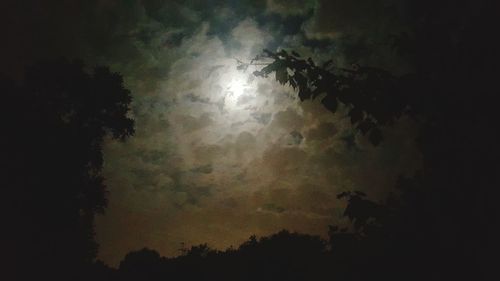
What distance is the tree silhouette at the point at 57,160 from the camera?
5.40 m

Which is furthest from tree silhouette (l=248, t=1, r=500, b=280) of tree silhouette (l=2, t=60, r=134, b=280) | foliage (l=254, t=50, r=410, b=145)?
tree silhouette (l=2, t=60, r=134, b=280)

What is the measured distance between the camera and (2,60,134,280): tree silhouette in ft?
17.7

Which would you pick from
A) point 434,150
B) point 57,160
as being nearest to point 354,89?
point 434,150

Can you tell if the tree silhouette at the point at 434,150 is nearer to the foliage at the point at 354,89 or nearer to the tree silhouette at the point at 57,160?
the foliage at the point at 354,89

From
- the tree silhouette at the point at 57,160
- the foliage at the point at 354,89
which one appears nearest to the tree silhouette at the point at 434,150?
the foliage at the point at 354,89

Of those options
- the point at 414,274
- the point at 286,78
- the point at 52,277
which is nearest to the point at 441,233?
the point at 414,274

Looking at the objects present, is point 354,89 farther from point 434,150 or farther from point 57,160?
point 57,160

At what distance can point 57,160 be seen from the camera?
18.8 feet

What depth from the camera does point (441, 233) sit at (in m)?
2.64

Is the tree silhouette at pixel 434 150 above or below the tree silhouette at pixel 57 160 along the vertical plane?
below

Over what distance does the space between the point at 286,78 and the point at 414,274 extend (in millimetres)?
1518

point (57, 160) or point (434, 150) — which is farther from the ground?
point (57, 160)

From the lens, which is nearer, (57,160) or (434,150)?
(434,150)

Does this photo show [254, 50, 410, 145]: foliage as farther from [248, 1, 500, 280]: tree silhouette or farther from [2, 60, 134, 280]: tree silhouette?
[2, 60, 134, 280]: tree silhouette
